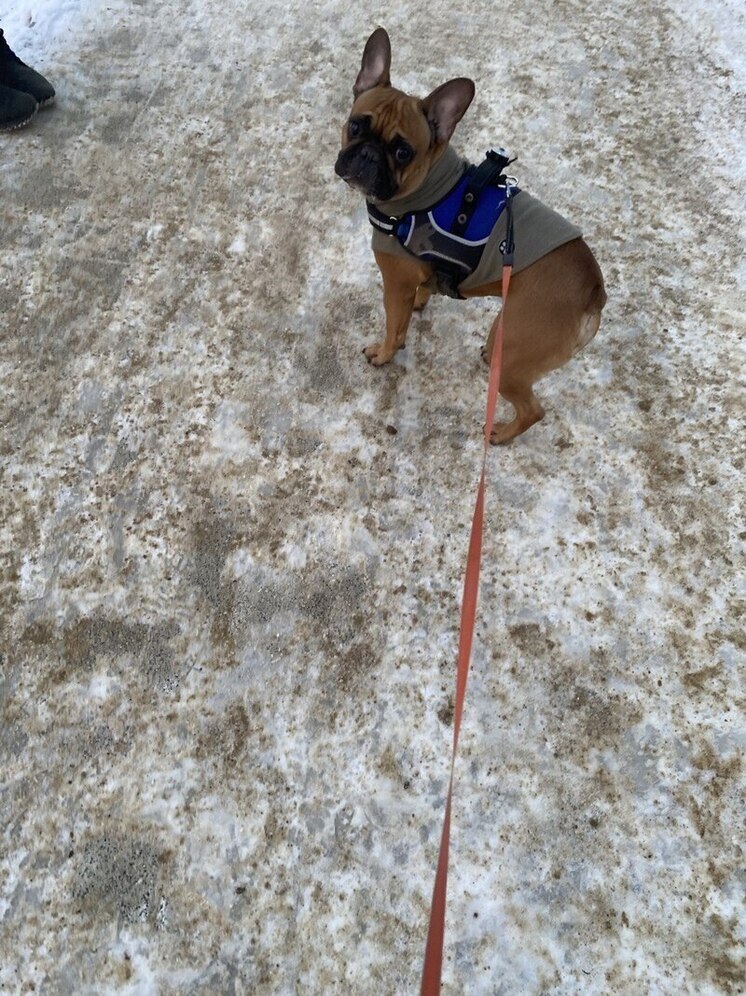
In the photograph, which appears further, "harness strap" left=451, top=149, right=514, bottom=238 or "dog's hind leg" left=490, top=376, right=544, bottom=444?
"dog's hind leg" left=490, top=376, right=544, bottom=444

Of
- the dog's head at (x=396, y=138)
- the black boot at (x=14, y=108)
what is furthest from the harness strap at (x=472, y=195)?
the black boot at (x=14, y=108)

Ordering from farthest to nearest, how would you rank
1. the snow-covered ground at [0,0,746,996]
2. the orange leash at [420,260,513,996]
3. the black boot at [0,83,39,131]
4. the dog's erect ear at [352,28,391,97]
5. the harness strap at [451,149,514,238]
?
the black boot at [0,83,39,131], the dog's erect ear at [352,28,391,97], the harness strap at [451,149,514,238], the snow-covered ground at [0,0,746,996], the orange leash at [420,260,513,996]

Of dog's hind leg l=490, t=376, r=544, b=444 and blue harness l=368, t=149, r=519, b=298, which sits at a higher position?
blue harness l=368, t=149, r=519, b=298

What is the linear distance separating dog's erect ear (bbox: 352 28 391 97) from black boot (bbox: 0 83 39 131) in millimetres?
2571

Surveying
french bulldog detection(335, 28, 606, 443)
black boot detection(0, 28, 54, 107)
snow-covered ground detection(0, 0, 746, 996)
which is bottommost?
snow-covered ground detection(0, 0, 746, 996)

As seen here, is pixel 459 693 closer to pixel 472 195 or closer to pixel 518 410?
pixel 518 410

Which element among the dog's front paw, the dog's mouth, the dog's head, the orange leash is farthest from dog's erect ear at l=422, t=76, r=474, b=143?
the dog's front paw

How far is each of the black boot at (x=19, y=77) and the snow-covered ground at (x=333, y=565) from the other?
17cm

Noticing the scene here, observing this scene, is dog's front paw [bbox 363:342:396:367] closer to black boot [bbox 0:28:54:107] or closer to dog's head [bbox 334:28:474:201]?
dog's head [bbox 334:28:474:201]

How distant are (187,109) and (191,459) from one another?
9.77 feet

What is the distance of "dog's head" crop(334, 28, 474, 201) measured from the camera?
2777mm

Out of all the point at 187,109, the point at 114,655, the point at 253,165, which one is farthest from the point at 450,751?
the point at 187,109

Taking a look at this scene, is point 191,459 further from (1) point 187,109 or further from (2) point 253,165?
(1) point 187,109

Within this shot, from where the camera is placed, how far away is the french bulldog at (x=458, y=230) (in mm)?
2799
